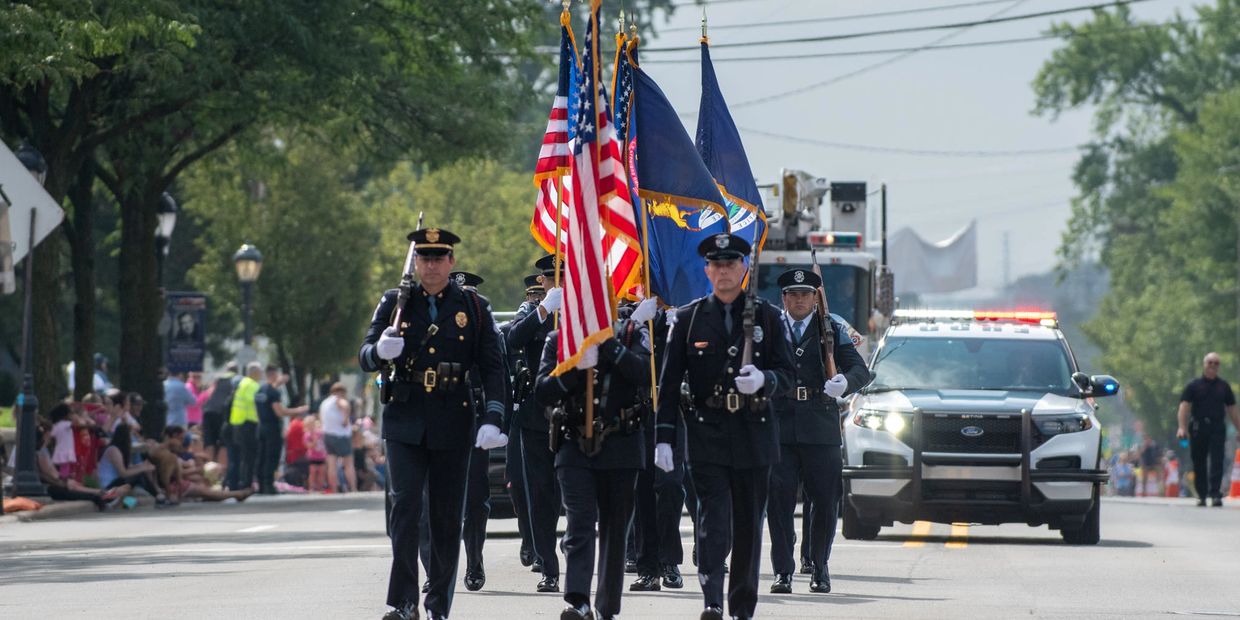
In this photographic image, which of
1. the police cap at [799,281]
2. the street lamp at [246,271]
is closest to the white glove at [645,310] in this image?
the police cap at [799,281]

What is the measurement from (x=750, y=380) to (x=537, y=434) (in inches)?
109

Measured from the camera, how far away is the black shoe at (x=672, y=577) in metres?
14.3

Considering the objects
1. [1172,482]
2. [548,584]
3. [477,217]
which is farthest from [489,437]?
[477,217]

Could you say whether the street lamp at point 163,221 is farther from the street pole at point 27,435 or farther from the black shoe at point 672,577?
the black shoe at point 672,577

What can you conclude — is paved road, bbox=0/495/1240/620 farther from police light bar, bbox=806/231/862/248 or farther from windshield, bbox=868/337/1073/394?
police light bar, bbox=806/231/862/248

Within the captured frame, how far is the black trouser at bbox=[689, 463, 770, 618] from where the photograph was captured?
1136 centimetres

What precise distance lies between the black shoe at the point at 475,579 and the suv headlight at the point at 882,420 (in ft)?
18.5

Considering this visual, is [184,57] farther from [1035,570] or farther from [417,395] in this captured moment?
[417,395]

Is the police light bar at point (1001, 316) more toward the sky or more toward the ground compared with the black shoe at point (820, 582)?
more toward the sky

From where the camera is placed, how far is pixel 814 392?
Answer: 14.6 metres

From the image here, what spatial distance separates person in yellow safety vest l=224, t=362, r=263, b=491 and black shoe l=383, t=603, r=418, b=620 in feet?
66.9

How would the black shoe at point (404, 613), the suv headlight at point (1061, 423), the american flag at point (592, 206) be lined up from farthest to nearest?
the suv headlight at point (1061, 423) → the american flag at point (592, 206) → the black shoe at point (404, 613)

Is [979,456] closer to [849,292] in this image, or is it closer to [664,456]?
[849,292]

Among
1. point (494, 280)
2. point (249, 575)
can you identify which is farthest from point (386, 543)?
point (494, 280)
